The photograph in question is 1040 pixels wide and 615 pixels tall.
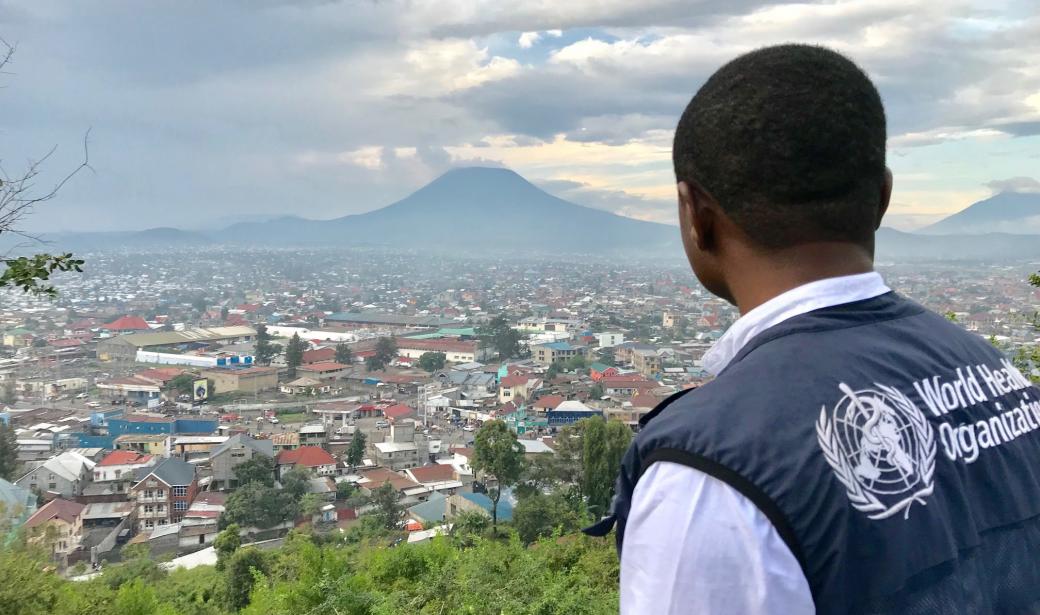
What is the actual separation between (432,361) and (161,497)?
10.4 meters

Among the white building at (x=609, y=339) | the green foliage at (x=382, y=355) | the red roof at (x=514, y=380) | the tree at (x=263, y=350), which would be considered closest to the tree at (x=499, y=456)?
the red roof at (x=514, y=380)

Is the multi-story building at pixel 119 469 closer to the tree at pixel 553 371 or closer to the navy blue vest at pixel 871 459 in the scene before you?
the tree at pixel 553 371

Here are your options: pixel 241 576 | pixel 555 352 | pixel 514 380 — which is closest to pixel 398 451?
pixel 514 380

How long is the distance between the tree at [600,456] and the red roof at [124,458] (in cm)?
788

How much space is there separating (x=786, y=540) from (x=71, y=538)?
1025 cm

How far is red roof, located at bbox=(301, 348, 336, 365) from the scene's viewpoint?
20.3 meters

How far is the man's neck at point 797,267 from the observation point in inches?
23.0

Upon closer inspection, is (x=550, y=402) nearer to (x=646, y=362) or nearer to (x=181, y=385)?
(x=646, y=362)

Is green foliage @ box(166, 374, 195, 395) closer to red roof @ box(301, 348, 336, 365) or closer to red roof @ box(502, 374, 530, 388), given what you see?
red roof @ box(301, 348, 336, 365)

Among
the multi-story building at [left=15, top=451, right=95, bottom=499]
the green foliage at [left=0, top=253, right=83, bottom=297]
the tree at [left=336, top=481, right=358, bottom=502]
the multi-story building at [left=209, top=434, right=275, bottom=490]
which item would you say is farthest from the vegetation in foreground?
the multi-story building at [left=15, top=451, right=95, bottom=499]

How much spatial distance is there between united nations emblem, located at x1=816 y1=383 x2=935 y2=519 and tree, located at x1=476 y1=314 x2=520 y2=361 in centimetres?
2146

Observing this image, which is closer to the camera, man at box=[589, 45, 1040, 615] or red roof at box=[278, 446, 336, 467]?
man at box=[589, 45, 1040, 615]

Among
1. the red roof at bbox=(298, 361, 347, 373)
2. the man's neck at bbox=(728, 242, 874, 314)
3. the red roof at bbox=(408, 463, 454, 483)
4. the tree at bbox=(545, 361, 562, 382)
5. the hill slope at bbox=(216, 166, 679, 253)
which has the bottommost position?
the red roof at bbox=(408, 463, 454, 483)

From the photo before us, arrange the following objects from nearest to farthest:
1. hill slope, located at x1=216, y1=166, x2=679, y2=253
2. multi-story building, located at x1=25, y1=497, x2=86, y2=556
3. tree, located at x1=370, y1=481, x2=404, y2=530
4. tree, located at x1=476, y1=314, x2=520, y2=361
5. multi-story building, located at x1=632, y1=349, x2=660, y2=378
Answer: multi-story building, located at x1=25, y1=497, x2=86, y2=556 → tree, located at x1=370, y1=481, x2=404, y2=530 → multi-story building, located at x1=632, y1=349, x2=660, y2=378 → tree, located at x1=476, y1=314, x2=520, y2=361 → hill slope, located at x1=216, y1=166, x2=679, y2=253
